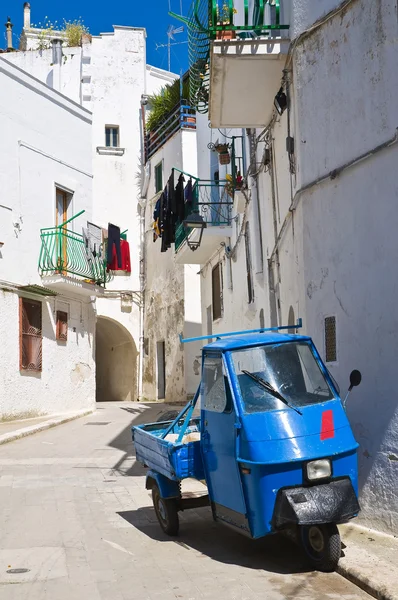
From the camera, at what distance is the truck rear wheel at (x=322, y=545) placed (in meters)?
5.91

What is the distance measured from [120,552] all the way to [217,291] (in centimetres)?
1353

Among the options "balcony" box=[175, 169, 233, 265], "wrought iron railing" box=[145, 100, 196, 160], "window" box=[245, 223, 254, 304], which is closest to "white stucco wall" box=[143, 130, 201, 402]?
"wrought iron railing" box=[145, 100, 196, 160]

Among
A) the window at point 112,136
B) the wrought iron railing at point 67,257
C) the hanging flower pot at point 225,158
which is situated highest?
the window at point 112,136

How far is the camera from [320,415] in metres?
6.25

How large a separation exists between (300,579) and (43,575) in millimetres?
2115

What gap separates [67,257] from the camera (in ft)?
65.6

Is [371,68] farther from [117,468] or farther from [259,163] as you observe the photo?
[117,468]

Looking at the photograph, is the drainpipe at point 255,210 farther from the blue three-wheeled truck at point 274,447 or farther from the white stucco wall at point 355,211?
the blue three-wheeled truck at point 274,447

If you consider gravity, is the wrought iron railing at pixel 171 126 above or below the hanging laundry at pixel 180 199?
above

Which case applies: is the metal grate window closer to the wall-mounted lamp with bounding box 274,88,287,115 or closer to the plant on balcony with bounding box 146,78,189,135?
the wall-mounted lamp with bounding box 274,88,287,115

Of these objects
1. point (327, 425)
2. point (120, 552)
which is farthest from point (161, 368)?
point (327, 425)

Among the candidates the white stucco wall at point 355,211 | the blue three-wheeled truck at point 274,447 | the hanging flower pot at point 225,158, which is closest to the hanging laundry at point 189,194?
the hanging flower pot at point 225,158

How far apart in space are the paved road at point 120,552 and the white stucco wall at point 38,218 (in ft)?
24.0

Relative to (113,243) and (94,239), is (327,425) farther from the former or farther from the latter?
(113,243)
